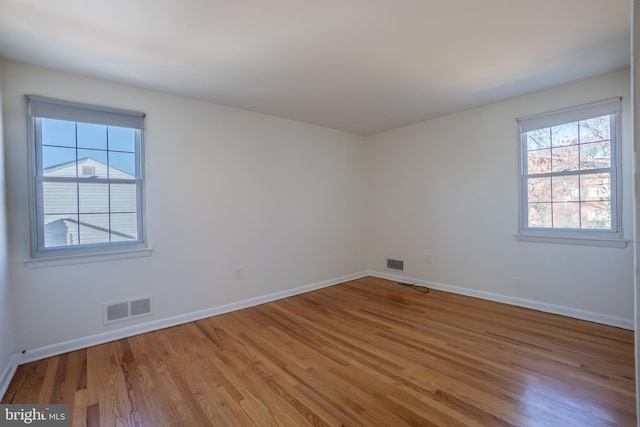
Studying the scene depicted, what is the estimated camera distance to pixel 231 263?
139 inches

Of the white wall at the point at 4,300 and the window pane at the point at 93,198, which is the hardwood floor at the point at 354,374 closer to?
the white wall at the point at 4,300

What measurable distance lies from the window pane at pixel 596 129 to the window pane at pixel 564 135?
6 cm

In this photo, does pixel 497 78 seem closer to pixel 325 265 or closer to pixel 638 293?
pixel 638 293

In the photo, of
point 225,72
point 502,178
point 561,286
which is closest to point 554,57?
point 502,178

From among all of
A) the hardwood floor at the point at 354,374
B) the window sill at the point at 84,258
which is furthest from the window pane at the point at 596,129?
the window sill at the point at 84,258

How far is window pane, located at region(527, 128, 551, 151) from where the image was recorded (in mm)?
3293

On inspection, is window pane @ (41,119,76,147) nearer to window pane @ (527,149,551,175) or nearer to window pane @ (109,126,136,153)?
window pane @ (109,126,136,153)

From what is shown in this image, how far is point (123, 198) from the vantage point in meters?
2.88

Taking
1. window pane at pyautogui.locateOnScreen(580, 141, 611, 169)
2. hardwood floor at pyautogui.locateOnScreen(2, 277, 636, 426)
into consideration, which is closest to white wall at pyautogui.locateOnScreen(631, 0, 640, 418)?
hardwood floor at pyautogui.locateOnScreen(2, 277, 636, 426)

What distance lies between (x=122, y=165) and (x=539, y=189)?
458 centimetres

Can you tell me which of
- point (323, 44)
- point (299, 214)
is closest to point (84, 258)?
point (299, 214)

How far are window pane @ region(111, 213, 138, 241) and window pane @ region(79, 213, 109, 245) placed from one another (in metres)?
0.06

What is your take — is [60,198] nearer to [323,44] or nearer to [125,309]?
[125,309]

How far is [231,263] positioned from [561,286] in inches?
149
